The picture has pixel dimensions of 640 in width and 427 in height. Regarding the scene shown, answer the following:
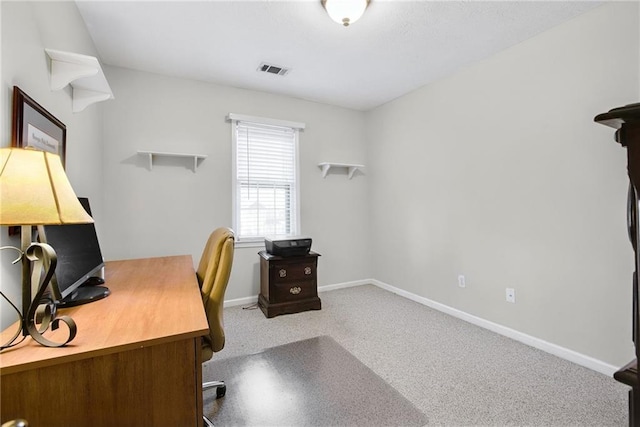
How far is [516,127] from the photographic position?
2.50m

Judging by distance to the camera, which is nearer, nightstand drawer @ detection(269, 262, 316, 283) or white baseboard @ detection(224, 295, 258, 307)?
nightstand drawer @ detection(269, 262, 316, 283)

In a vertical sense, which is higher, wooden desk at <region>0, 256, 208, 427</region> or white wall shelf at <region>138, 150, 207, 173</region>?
white wall shelf at <region>138, 150, 207, 173</region>

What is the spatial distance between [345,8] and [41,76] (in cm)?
173

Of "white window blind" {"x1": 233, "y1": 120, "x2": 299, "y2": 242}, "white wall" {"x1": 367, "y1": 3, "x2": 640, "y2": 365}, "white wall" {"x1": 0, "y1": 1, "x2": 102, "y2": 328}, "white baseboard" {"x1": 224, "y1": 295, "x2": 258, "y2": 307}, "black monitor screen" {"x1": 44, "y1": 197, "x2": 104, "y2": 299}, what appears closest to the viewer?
"white wall" {"x1": 0, "y1": 1, "x2": 102, "y2": 328}

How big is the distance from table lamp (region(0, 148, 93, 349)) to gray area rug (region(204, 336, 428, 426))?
3.60 feet

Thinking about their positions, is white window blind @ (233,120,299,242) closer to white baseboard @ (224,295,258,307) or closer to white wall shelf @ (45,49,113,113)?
white baseboard @ (224,295,258,307)

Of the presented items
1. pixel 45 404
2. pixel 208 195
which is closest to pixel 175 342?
pixel 45 404

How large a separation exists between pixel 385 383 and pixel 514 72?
2705mm

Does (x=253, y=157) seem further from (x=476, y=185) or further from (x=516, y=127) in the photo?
(x=516, y=127)

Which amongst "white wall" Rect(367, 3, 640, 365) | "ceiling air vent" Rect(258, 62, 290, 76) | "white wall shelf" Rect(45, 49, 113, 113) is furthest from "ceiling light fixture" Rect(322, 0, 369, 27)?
"white wall" Rect(367, 3, 640, 365)

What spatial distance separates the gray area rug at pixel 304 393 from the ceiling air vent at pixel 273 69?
2.62 meters

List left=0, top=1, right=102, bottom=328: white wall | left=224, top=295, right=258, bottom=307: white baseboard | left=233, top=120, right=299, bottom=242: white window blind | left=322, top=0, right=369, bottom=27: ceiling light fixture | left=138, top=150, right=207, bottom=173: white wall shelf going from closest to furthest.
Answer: left=0, top=1, right=102, bottom=328: white wall, left=322, top=0, right=369, bottom=27: ceiling light fixture, left=138, top=150, right=207, bottom=173: white wall shelf, left=224, top=295, right=258, bottom=307: white baseboard, left=233, top=120, right=299, bottom=242: white window blind

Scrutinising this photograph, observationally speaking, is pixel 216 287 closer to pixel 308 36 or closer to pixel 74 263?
pixel 74 263

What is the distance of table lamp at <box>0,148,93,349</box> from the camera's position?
0.82m
